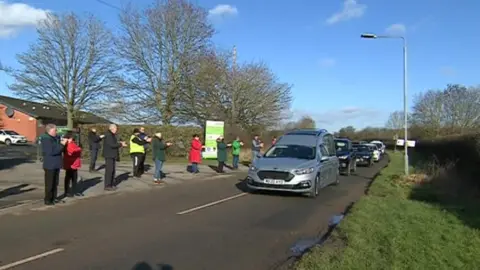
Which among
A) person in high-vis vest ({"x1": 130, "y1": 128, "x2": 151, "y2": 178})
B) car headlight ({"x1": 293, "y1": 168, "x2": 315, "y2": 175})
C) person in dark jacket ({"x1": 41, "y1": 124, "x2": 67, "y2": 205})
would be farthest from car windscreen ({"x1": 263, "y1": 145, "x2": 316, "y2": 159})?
person in dark jacket ({"x1": 41, "y1": 124, "x2": 67, "y2": 205})

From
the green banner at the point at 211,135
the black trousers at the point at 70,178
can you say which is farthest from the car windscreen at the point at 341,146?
the black trousers at the point at 70,178

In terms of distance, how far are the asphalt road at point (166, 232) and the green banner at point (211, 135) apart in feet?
56.3

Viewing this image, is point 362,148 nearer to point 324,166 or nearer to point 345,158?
point 345,158

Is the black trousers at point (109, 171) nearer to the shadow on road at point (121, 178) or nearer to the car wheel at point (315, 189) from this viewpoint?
the shadow on road at point (121, 178)

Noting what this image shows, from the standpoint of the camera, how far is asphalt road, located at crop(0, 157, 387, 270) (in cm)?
703

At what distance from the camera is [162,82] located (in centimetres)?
4209

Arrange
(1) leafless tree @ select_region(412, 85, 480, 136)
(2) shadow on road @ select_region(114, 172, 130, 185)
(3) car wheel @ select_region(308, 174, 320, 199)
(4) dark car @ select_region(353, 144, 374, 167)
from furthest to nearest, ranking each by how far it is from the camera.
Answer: (1) leafless tree @ select_region(412, 85, 480, 136) < (4) dark car @ select_region(353, 144, 374, 167) < (2) shadow on road @ select_region(114, 172, 130, 185) < (3) car wheel @ select_region(308, 174, 320, 199)

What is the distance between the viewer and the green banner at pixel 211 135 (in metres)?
31.9

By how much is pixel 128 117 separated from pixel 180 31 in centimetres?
826

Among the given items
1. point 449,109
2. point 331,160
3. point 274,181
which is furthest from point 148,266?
point 449,109

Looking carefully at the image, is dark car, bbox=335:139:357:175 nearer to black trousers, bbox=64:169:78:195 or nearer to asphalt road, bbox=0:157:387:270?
asphalt road, bbox=0:157:387:270

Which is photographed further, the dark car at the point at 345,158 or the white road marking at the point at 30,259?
the dark car at the point at 345,158

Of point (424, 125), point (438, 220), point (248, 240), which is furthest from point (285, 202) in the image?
point (424, 125)

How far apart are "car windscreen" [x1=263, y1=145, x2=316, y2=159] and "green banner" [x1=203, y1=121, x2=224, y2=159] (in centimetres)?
1567
